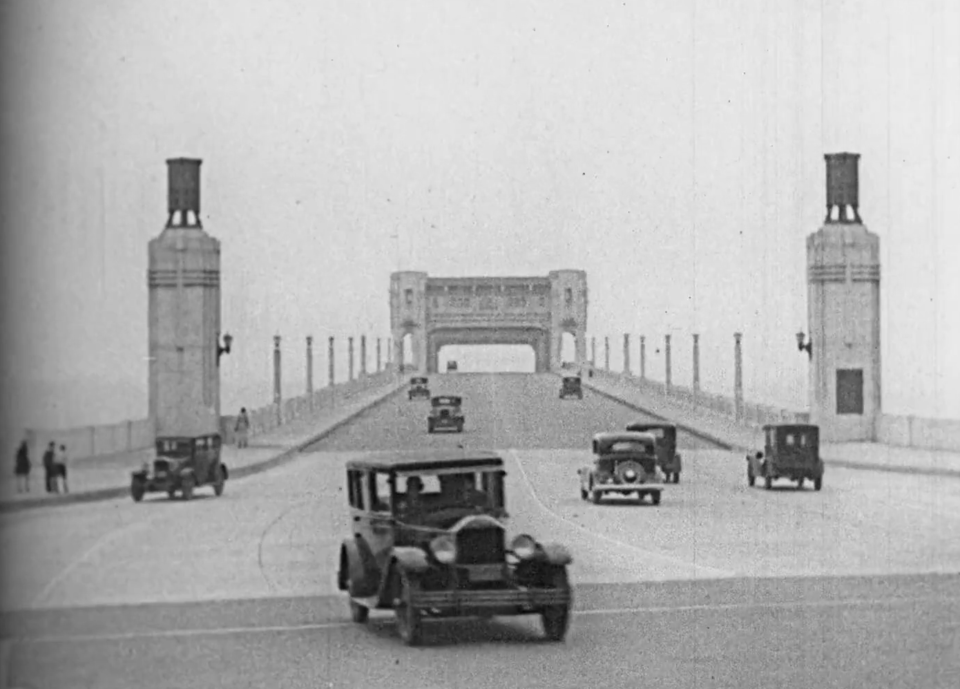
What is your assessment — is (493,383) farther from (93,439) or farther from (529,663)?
(529,663)

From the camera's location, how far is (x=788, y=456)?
69.7ft

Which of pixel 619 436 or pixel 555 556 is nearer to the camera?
pixel 555 556

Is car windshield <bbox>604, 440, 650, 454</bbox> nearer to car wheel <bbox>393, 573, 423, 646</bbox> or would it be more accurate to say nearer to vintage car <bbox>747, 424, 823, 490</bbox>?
vintage car <bbox>747, 424, 823, 490</bbox>

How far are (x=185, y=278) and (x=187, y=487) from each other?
1929 millimetres

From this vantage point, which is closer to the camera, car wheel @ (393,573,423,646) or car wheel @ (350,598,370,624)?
car wheel @ (393,573,423,646)

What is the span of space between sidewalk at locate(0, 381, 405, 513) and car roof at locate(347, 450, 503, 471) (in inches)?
126

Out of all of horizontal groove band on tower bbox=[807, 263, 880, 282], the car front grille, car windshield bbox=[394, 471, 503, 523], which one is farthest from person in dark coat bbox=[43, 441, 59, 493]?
horizontal groove band on tower bbox=[807, 263, 880, 282]

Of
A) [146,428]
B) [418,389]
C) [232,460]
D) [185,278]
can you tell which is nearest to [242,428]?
[232,460]

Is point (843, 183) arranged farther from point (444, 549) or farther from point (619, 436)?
point (444, 549)

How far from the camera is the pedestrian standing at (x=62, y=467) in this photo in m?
14.4

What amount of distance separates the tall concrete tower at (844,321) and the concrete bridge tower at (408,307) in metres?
5.22

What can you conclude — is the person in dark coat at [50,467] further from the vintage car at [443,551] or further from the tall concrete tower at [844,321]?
the tall concrete tower at [844,321]

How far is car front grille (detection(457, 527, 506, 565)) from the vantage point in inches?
480

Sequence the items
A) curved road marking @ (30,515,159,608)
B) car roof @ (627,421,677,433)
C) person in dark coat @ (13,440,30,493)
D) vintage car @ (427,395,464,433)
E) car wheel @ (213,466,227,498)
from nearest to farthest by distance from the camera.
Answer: person in dark coat @ (13,440,30,493) < curved road marking @ (30,515,159,608) < car wheel @ (213,466,227,498) < car roof @ (627,421,677,433) < vintage car @ (427,395,464,433)
